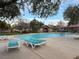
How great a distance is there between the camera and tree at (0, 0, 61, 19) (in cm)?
530

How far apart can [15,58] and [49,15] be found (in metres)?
4.15

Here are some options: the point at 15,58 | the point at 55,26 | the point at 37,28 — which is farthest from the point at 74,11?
the point at 55,26

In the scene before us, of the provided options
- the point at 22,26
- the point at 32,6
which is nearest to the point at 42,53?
the point at 32,6

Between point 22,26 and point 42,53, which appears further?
point 22,26

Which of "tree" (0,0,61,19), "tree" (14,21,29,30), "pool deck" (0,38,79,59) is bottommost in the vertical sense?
"pool deck" (0,38,79,59)

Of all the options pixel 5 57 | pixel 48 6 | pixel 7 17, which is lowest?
pixel 5 57

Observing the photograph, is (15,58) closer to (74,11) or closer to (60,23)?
(74,11)

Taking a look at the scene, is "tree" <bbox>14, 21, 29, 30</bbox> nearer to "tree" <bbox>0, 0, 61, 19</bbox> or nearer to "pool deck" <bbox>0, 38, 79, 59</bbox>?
"pool deck" <bbox>0, 38, 79, 59</bbox>

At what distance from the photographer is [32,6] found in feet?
18.3

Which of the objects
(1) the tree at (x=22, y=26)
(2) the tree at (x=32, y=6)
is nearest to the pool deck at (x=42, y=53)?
(2) the tree at (x=32, y=6)

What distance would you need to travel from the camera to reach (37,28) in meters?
44.8

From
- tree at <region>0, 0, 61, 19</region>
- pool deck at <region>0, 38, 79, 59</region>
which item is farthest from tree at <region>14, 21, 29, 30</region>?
tree at <region>0, 0, 61, 19</region>

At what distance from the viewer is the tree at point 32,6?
5301 millimetres

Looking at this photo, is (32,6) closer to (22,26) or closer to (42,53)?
(42,53)
